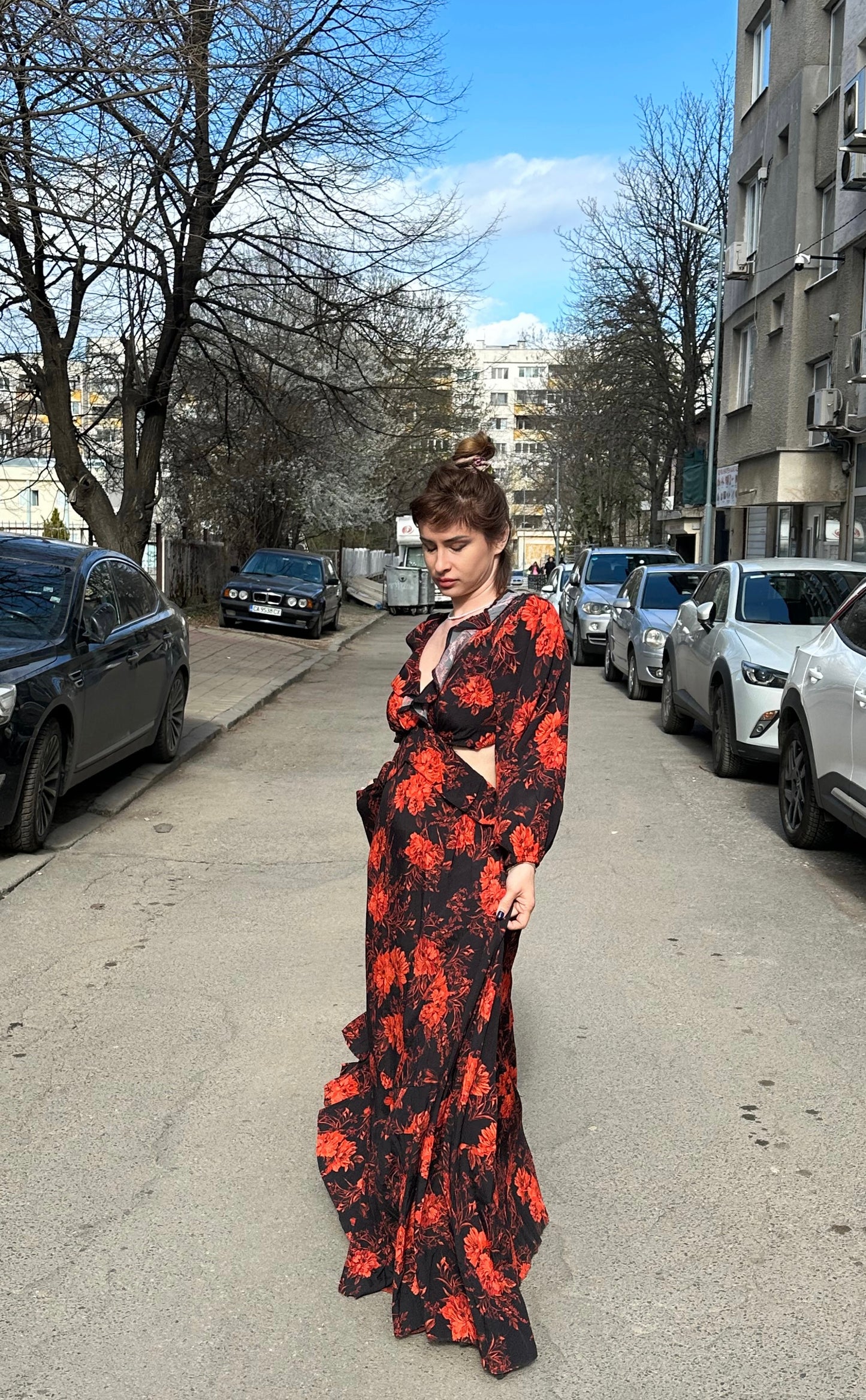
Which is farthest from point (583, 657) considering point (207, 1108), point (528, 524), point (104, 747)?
point (528, 524)

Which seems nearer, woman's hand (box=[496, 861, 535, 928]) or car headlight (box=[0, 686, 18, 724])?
woman's hand (box=[496, 861, 535, 928])

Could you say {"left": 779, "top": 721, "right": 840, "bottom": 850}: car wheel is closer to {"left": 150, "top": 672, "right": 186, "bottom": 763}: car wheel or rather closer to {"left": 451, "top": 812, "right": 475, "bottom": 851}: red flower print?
{"left": 150, "top": 672, "right": 186, "bottom": 763}: car wheel

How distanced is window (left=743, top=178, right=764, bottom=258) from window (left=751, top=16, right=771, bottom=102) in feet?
5.52

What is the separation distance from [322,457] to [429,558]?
29721mm

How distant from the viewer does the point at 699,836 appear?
335 inches

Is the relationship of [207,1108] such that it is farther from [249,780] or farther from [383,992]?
[249,780]

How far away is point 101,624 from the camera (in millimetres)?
8688

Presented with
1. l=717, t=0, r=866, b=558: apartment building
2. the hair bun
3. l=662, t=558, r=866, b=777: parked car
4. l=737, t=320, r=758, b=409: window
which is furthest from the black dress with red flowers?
l=737, t=320, r=758, b=409: window

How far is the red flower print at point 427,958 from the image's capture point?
3117 millimetres

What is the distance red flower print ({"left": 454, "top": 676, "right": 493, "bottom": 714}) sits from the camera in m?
3.09

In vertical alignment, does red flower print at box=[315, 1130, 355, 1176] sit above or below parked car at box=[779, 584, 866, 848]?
below

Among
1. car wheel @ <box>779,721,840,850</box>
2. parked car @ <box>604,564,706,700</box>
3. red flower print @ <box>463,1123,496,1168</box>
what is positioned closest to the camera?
red flower print @ <box>463,1123,496,1168</box>

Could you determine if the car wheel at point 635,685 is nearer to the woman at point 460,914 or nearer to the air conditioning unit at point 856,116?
the air conditioning unit at point 856,116

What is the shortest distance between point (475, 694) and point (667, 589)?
46.1 feet
